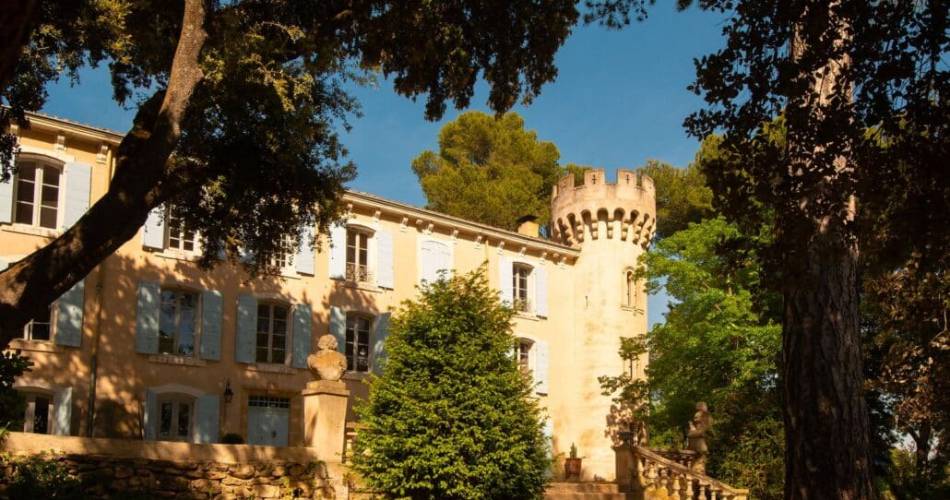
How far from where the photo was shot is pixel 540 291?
2948 centimetres

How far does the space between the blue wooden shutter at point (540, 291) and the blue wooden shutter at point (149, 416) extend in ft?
40.2

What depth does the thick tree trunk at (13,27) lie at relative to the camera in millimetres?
3098

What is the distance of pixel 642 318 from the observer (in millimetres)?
31859

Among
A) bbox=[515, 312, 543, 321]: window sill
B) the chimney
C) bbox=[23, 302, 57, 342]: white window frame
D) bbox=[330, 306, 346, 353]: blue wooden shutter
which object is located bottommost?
bbox=[23, 302, 57, 342]: white window frame

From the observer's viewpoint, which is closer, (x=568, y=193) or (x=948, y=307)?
(x=948, y=307)

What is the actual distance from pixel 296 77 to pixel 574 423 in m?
19.0

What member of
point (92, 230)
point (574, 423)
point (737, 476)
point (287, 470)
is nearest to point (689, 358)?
point (737, 476)

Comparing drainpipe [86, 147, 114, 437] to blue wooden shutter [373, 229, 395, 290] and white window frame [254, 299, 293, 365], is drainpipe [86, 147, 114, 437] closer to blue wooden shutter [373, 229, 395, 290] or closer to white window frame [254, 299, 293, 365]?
white window frame [254, 299, 293, 365]

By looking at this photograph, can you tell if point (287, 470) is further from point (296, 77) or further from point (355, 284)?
point (355, 284)

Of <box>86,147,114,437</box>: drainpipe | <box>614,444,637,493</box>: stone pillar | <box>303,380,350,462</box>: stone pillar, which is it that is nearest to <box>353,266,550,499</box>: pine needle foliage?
<box>303,380,350,462</box>: stone pillar

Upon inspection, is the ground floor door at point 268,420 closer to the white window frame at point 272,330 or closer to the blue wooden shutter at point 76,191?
the white window frame at point 272,330

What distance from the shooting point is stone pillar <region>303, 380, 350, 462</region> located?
49.7 feet

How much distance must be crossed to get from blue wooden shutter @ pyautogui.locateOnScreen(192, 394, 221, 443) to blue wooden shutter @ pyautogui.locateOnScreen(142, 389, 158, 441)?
3.06ft

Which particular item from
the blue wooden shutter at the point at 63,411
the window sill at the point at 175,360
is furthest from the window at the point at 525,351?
the blue wooden shutter at the point at 63,411
